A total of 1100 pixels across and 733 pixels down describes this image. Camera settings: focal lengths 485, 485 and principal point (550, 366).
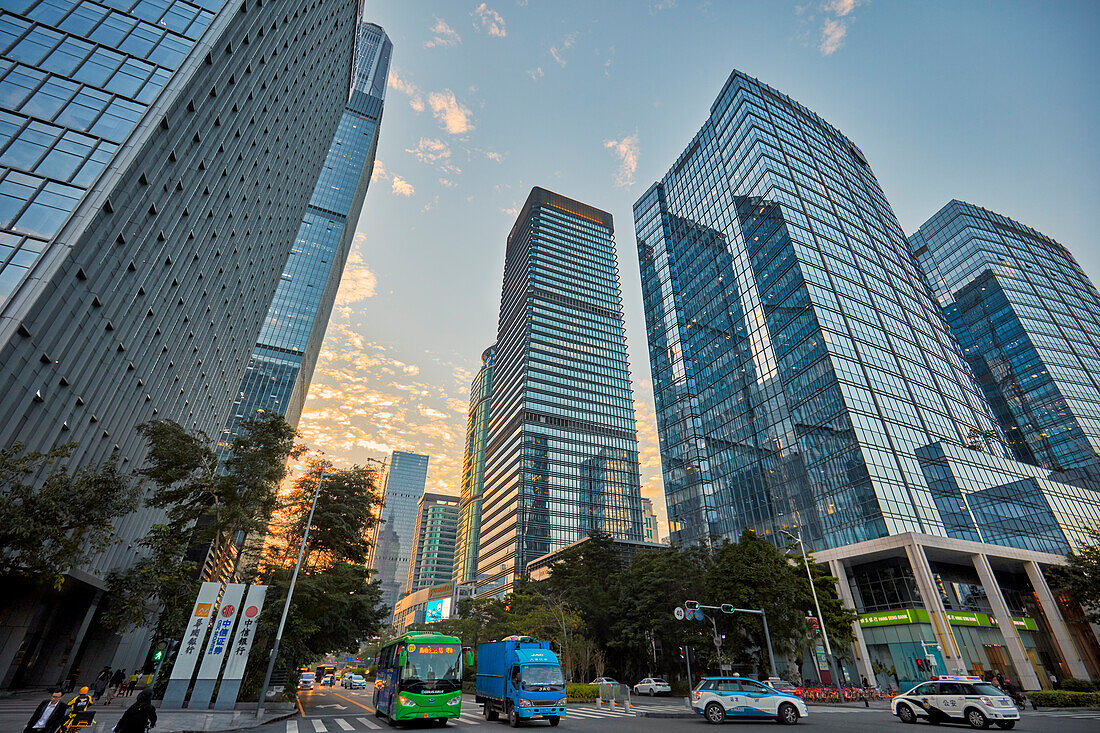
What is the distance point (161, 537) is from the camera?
80.9ft

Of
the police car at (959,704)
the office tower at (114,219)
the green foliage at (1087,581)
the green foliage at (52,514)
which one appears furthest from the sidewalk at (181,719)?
the green foliage at (1087,581)

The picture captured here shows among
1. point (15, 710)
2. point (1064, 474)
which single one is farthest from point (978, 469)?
point (15, 710)

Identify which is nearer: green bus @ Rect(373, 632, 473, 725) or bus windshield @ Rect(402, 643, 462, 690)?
green bus @ Rect(373, 632, 473, 725)

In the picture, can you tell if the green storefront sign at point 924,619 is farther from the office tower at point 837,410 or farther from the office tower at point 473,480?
the office tower at point 473,480

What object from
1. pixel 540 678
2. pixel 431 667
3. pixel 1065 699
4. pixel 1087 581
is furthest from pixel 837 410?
pixel 431 667

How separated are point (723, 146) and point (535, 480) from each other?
80841mm

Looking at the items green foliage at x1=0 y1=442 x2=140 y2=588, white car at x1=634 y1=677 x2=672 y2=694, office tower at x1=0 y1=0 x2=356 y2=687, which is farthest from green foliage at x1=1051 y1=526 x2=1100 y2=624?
office tower at x1=0 y1=0 x2=356 y2=687

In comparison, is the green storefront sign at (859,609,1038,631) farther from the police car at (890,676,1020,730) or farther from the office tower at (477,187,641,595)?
the office tower at (477,187,641,595)

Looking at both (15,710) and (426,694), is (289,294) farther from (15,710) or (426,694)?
(426,694)

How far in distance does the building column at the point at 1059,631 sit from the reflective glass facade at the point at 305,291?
101553 mm

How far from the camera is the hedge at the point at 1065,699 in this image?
26672mm

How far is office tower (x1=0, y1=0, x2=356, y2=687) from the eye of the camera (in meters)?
24.2

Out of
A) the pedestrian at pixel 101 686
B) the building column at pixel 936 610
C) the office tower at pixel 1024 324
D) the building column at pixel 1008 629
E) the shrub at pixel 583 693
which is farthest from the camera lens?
the office tower at pixel 1024 324

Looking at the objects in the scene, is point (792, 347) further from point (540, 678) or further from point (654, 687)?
point (540, 678)
